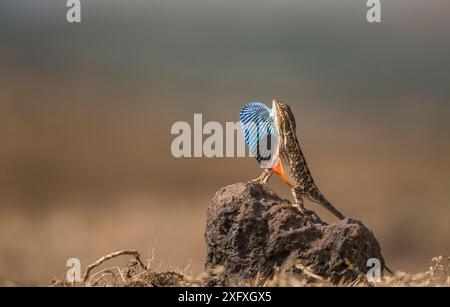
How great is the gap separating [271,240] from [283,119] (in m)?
0.95

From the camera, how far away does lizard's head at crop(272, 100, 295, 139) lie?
5055 mm

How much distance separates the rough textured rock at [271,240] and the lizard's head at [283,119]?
0.66m

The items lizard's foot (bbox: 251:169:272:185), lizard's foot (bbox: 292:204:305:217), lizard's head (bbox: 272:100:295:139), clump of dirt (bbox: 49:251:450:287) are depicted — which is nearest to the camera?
clump of dirt (bbox: 49:251:450:287)

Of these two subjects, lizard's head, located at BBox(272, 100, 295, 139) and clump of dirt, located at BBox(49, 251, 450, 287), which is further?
lizard's head, located at BBox(272, 100, 295, 139)

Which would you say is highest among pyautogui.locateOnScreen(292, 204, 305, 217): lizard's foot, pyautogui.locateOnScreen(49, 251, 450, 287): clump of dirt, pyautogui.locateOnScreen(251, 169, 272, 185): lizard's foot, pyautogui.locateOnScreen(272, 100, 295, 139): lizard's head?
pyautogui.locateOnScreen(272, 100, 295, 139): lizard's head

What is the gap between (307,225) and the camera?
4.41 m

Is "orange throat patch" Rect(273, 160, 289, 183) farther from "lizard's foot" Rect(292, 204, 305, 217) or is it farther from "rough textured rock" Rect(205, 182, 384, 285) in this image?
"rough textured rock" Rect(205, 182, 384, 285)

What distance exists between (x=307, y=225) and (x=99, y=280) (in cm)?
105

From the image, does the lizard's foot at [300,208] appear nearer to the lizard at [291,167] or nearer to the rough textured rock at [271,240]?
the rough textured rock at [271,240]

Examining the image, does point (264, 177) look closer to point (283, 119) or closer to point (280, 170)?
point (280, 170)

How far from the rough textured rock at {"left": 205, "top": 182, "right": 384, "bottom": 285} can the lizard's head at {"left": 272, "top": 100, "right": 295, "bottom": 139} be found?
2.18ft

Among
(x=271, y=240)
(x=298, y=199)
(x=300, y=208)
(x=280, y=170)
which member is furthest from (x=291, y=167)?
(x=271, y=240)

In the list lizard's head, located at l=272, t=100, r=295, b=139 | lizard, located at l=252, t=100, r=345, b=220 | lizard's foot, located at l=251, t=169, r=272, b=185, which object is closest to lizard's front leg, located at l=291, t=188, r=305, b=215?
lizard, located at l=252, t=100, r=345, b=220
